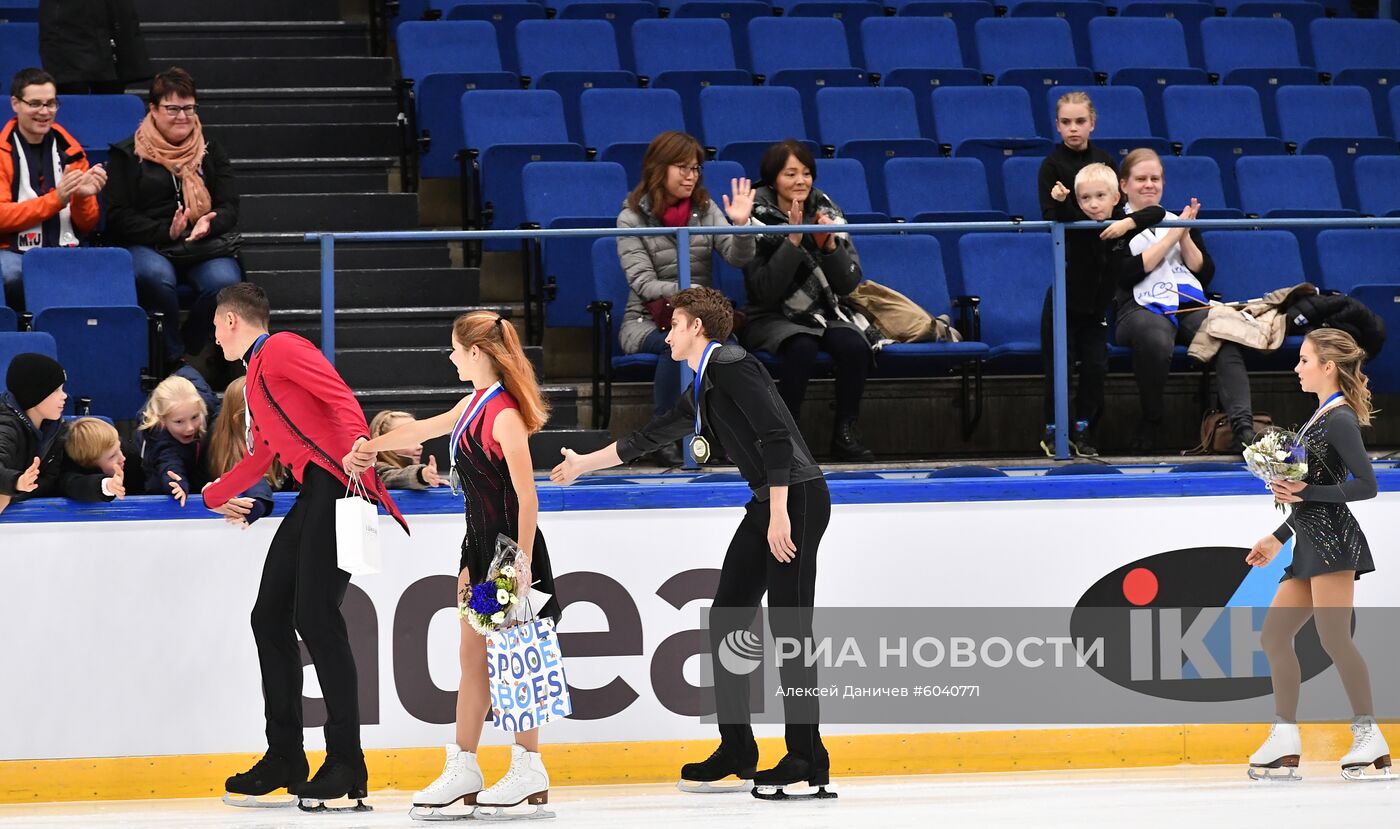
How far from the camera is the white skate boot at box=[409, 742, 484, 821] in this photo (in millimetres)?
5250

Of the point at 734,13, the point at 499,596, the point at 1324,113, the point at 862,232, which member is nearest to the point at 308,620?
the point at 499,596

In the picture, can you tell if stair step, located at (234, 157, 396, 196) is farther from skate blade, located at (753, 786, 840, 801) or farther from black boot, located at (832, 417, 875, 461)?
skate blade, located at (753, 786, 840, 801)

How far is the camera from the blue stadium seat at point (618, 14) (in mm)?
10117

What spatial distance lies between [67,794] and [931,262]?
405 cm

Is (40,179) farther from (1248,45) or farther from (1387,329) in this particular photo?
(1248,45)

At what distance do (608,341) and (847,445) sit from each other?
1047 millimetres

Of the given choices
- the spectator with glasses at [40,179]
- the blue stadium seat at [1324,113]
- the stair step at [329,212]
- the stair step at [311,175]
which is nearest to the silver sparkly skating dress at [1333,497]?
the blue stadium seat at [1324,113]

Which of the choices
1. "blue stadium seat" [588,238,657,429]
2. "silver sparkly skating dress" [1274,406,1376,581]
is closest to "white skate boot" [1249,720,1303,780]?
"silver sparkly skating dress" [1274,406,1376,581]

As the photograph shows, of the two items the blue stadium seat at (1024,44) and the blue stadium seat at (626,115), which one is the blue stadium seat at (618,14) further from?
the blue stadium seat at (1024,44)

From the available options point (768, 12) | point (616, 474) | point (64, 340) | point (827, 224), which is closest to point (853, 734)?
point (616, 474)

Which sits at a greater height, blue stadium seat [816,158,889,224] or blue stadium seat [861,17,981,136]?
blue stadium seat [861,17,981,136]

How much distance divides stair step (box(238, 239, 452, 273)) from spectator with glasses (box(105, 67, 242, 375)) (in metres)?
0.58

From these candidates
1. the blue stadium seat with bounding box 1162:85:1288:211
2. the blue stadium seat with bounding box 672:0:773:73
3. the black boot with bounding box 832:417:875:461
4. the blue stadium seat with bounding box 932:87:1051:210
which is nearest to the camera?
the black boot with bounding box 832:417:875:461

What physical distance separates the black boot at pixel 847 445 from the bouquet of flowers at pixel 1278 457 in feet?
4.80
